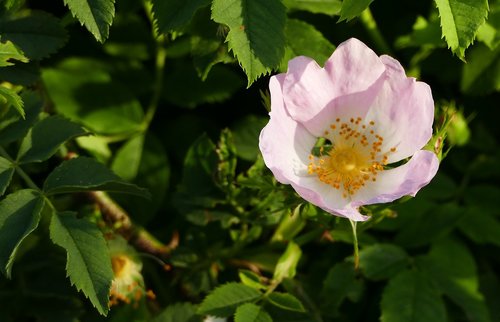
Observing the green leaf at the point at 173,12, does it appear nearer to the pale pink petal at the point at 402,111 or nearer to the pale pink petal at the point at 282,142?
the pale pink petal at the point at 282,142

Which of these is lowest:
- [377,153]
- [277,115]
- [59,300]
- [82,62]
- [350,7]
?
[59,300]

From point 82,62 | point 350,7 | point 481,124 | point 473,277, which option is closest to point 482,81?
point 481,124

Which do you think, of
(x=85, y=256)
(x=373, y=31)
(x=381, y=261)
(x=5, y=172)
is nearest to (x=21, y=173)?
(x=5, y=172)

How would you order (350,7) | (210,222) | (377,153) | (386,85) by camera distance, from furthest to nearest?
(210,222) < (377,153) < (386,85) < (350,7)

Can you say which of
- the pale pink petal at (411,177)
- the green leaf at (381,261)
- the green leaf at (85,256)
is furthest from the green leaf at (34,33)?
the green leaf at (381,261)

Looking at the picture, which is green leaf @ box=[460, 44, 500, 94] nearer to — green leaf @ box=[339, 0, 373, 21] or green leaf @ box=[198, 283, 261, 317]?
green leaf @ box=[339, 0, 373, 21]

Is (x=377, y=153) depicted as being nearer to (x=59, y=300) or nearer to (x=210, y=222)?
(x=210, y=222)
